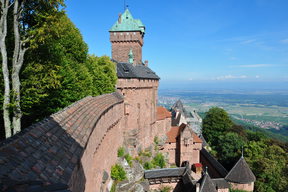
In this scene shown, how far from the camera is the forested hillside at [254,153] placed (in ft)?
84.9

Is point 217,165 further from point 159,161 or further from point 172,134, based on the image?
point 159,161

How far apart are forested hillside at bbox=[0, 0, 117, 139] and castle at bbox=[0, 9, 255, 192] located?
245 cm

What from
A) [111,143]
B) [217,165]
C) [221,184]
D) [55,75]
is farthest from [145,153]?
[55,75]

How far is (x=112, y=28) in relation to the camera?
91.6 ft

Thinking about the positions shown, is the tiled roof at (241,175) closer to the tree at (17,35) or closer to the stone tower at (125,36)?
the stone tower at (125,36)

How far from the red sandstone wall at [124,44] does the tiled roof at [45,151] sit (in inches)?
894

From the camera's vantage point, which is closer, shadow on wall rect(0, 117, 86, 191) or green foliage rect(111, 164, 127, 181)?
shadow on wall rect(0, 117, 86, 191)

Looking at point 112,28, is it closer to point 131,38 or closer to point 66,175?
point 131,38

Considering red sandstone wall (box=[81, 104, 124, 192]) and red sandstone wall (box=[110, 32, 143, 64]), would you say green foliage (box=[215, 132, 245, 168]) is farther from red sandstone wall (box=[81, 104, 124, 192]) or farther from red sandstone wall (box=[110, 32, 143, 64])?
red sandstone wall (box=[81, 104, 124, 192])

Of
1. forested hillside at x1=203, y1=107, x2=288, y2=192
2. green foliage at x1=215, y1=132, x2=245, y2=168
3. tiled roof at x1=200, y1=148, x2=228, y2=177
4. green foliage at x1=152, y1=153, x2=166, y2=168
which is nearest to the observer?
forested hillside at x1=203, y1=107, x2=288, y2=192

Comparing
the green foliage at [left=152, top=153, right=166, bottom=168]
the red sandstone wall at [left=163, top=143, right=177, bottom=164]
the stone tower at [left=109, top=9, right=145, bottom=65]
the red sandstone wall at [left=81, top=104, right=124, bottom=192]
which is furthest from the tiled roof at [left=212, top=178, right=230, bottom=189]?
the stone tower at [left=109, top=9, right=145, bottom=65]

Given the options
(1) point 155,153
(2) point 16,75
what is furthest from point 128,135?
(2) point 16,75

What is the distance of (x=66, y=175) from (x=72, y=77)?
1025 centimetres

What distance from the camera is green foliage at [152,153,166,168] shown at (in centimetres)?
2704
